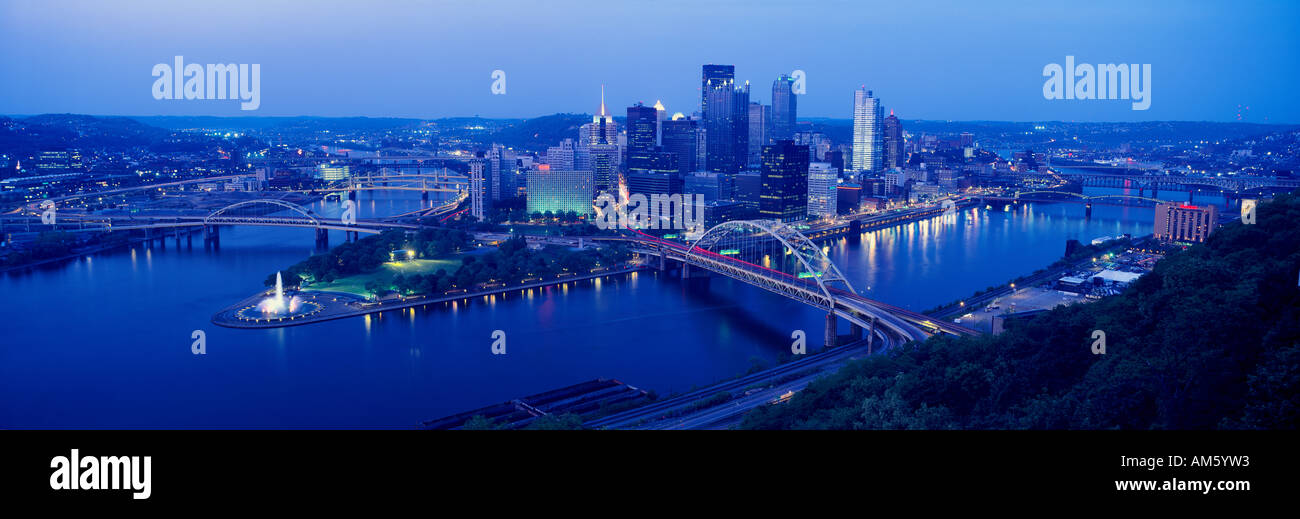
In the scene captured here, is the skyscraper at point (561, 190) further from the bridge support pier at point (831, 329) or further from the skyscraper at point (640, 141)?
the bridge support pier at point (831, 329)

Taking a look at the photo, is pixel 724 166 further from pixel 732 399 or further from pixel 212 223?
pixel 732 399

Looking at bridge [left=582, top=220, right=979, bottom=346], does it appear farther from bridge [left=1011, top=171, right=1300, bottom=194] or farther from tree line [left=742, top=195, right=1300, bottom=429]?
bridge [left=1011, top=171, right=1300, bottom=194]

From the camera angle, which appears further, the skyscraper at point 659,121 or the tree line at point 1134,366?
the skyscraper at point 659,121

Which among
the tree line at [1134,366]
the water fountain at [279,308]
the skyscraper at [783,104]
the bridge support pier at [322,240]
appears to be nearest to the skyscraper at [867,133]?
the skyscraper at [783,104]

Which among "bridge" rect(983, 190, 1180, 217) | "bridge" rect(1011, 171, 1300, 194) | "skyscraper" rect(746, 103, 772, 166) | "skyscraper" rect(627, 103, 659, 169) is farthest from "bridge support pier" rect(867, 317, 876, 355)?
"skyscraper" rect(746, 103, 772, 166)
